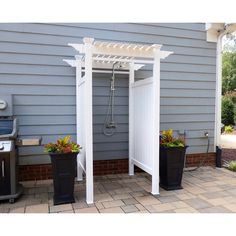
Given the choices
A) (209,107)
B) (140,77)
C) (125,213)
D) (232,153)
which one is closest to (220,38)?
(209,107)

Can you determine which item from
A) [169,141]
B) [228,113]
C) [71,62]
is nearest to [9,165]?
[71,62]

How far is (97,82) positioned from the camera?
4.33 meters

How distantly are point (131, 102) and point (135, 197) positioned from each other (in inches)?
68.2

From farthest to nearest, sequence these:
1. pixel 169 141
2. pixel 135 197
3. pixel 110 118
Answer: pixel 110 118, pixel 169 141, pixel 135 197

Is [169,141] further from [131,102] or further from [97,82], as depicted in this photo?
[97,82]

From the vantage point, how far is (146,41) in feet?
14.9

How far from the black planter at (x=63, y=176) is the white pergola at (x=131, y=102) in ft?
0.71

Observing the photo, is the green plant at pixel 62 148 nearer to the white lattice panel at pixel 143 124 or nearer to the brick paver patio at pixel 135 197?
the brick paver patio at pixel 135 197

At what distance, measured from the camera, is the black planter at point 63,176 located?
3.05 metres

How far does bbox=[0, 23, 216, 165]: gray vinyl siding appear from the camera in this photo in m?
3.88

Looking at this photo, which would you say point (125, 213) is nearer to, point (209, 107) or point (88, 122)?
point (88, 122)

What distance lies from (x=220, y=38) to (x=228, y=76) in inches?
588

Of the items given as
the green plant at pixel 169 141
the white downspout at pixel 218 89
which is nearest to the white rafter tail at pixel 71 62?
the green plant at pixel 169 141

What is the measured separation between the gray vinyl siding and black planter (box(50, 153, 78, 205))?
112 cm
